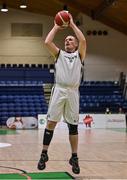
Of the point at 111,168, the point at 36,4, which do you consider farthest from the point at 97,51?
the point at 111,168

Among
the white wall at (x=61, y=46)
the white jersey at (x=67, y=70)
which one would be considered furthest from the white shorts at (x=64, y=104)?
the white wall at (x=61, y=46)

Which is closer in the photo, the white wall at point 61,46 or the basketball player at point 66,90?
the basketball player at point 66,90

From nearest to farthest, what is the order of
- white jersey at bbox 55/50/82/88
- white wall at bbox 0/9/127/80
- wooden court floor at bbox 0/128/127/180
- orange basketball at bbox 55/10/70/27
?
1. orange basketball at bbox 55/10/70/27
2. white jersey at bbox 55/50/82/88
3. wooden court floor at bbox 0/128/127/180
4. white wall at bbox 0/9/127/80

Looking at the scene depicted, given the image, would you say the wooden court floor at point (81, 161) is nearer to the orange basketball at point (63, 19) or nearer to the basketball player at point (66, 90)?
the basketball player at point (66, 90)

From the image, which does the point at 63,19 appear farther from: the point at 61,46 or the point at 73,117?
the point at 61,46

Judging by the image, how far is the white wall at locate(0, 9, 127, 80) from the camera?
2669 cm

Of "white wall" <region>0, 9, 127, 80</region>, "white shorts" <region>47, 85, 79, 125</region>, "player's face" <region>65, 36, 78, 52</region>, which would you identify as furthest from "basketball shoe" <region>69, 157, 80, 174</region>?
"white wall" <region>0, 9, 127, 80</region>

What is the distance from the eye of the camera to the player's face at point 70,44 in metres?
6.70

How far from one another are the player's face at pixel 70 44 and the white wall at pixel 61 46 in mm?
19913

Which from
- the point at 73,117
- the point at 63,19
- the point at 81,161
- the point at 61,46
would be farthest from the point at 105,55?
the point at 63,19

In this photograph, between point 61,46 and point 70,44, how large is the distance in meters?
20.1

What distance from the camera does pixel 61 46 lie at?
26.8 metres

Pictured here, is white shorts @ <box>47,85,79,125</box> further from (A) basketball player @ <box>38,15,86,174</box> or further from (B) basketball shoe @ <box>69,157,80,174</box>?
(B) basketball shoe @ <box>69,157,80,174</box>

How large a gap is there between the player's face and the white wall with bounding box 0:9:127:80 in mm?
19913
